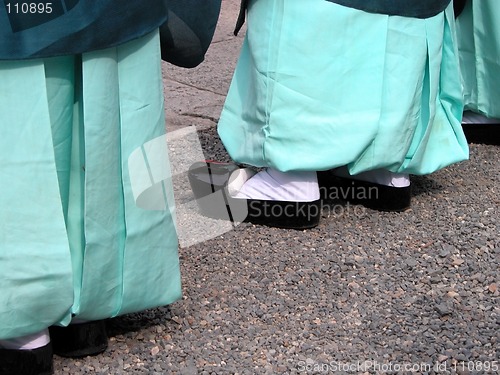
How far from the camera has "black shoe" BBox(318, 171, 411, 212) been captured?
8.34 feet

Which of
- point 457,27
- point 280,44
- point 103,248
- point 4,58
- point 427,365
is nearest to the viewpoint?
point 4,58

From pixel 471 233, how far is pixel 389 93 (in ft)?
1.36

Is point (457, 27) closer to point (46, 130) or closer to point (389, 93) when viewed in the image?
point (389, 93)

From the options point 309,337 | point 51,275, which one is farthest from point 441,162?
point 51,275

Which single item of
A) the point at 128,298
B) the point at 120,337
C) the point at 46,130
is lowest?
the point at 120,337

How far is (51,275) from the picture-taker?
1629mm

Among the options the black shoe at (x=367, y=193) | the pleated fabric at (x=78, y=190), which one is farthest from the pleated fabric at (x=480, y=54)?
the pleated fabric at (x=78, y=190)

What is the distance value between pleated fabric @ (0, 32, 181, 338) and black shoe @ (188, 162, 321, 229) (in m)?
0.67

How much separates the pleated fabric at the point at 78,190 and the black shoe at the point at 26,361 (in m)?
0.07

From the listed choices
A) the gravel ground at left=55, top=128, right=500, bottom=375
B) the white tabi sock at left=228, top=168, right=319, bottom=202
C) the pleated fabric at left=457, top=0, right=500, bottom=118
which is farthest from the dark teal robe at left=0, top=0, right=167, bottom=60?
the pleated fabric at left=457, top=0, right=500, bottom=118

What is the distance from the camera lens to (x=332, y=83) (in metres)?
2.27

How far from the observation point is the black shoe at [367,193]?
254 cm

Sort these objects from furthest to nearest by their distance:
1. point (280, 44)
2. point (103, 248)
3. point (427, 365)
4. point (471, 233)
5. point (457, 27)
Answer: point (457, 27) → point (471, 233) → point (280, 44) → point (427, 365) → point (103, 248)

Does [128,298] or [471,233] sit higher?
[128,298]
